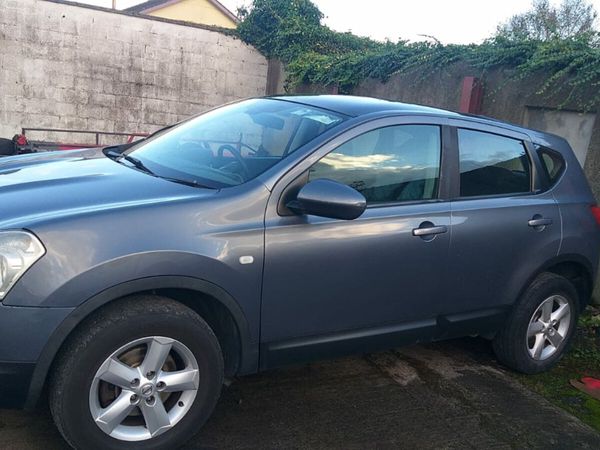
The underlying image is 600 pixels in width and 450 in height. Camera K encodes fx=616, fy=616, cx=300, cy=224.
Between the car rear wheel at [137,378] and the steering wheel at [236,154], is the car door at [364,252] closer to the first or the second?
the steering wheel at [236,154]

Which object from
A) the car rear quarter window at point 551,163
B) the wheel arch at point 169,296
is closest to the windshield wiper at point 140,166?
the wheel arch at point 169,296

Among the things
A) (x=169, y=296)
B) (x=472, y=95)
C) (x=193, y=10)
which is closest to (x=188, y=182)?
(x=169, y=296)

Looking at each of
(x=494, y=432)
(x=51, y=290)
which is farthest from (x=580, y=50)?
(x=51, y=290)

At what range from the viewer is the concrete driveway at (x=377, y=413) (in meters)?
3.13

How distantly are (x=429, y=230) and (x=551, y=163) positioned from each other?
4.67 feet

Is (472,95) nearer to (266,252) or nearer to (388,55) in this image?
(388,55)

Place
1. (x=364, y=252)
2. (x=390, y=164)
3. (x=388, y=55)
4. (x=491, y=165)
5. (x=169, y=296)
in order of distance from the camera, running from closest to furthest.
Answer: (x=169, y=296), (x=364, y=252), (x=390, y=164), (x=491, y=165), (x=388, y=55)

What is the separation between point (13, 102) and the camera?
471 inches

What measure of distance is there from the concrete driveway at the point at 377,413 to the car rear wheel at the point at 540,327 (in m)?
0.20

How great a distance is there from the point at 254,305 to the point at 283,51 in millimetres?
11044

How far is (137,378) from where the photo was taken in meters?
2.72

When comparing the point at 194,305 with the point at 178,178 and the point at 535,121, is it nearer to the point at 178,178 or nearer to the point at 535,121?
the point at 178,178

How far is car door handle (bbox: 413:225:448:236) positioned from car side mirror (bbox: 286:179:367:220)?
580mm

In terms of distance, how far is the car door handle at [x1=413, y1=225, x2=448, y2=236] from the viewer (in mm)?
3455
